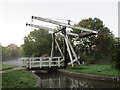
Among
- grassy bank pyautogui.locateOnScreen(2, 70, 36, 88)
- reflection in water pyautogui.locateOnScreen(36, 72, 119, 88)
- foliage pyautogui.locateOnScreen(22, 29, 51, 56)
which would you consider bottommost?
reflection in water pyautogui.locateOnScreen(36, 72, 119, 88)

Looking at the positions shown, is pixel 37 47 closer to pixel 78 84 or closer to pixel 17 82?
pixel 78 84

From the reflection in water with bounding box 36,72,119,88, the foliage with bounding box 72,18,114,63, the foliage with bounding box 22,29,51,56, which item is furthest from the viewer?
the foliage with bounding box 22,29,51,56

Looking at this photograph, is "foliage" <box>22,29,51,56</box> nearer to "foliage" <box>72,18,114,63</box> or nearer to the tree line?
the tree line

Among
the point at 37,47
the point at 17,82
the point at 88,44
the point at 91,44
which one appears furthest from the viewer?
the point at 37,47

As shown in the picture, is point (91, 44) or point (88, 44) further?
point (88, 44)

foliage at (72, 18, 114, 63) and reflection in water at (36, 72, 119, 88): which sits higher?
foliage at (72, 18, 114, 63)

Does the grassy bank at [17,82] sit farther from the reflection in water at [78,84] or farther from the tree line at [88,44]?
the tree line at [88,44]

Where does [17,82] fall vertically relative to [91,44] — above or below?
below

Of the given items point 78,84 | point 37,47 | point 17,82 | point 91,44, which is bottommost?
point 78,84

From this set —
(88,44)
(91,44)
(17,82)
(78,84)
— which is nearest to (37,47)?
(88,44)

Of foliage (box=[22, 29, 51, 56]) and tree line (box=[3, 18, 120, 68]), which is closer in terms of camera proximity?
tree line (box=[3, 18, 120, 68])

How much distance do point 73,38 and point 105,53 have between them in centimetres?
741

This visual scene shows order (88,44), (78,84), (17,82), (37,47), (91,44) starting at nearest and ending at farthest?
(17,82) → (78,84) → (91,44) → (88,44) → (37,47)

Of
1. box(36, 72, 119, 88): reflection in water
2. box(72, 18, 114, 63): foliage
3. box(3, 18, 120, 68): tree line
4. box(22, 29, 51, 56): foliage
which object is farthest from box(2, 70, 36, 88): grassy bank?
box(22, 29, 51, 56): foliage
